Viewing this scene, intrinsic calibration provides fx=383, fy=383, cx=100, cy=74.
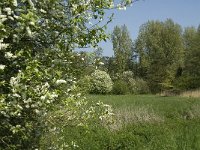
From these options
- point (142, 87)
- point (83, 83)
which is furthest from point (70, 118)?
point (142, 87)

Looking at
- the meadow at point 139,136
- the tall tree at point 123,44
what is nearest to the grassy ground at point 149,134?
the meadow at point 139,136

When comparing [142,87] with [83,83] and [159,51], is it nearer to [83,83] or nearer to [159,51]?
[159,51]

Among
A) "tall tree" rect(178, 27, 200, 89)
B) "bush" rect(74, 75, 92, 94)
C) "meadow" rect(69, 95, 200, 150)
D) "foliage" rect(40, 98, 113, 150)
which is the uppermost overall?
"tall tree" rect(178, 27, 200, 89)

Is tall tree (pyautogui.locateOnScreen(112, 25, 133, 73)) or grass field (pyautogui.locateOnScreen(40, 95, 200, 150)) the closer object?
grass field (pyautogui.locateOnScreen(40, 95, 200, 150))

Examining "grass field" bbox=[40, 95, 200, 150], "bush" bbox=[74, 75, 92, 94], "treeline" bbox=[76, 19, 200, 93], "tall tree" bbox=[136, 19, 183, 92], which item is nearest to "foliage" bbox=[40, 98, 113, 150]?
"bush" bbox=[74, 75, 92, 94]

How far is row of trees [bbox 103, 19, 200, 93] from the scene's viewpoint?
64938 millimetres

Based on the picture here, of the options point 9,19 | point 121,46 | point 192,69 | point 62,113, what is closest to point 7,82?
point 9,19

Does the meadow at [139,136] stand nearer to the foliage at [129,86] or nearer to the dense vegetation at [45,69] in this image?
the dense vegetation at [45,69]

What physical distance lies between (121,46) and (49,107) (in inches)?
3101

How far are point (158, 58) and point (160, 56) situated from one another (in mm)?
615

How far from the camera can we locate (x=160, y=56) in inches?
2987

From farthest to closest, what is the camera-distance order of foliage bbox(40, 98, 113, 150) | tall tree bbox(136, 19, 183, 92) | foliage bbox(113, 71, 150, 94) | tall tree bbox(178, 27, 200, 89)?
1. tall tree bbox(136, 19, 183, 92)
2. foliage bbox(113, 71, 150, 94)
3. tall tree bbox(178, 27, 200, 89)
4. foliage bbox(40, 98, 113, 150)

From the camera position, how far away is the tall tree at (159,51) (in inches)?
2623

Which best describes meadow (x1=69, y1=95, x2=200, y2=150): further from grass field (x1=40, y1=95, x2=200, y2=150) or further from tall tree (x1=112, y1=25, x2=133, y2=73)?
tall tree (x1=112, y1=25, x2=133, y2=73)
